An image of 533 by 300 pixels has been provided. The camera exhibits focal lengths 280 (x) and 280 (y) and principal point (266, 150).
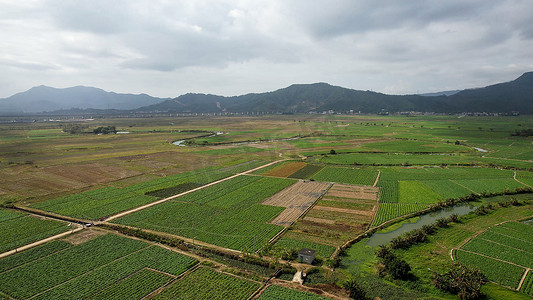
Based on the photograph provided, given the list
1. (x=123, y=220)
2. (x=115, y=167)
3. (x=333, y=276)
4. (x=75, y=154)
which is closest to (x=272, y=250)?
(x=333, y=276)

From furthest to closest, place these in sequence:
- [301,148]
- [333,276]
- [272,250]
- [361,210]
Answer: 1. [301,148]
2. [361,210]
3. [272,250]
4. [333,276]

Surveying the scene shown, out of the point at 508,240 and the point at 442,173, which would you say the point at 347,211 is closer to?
the point at 508,240

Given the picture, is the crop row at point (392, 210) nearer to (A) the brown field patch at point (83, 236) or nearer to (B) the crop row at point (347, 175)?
(B) the crop row at point (347, 175)

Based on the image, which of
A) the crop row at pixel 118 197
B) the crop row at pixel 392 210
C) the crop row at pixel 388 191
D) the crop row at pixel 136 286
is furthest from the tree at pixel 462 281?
the crop row at pixel 118 197

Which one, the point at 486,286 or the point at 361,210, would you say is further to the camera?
the point at 361,210

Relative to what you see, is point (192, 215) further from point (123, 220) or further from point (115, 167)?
point (115, 167)

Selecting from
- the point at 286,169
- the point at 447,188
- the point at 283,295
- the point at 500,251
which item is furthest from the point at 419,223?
the point at 286,169

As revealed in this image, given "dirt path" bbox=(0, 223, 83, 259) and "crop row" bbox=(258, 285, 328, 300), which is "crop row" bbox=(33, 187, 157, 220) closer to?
"dirt path" bbox=(0, 223, 83, 259)
